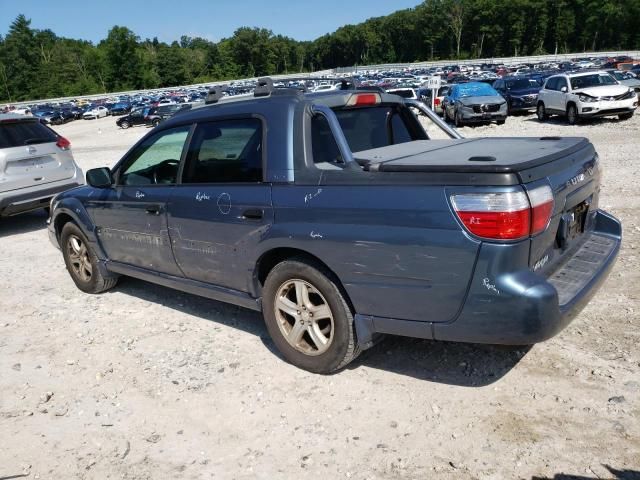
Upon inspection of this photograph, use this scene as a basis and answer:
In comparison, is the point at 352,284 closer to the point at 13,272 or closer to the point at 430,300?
the point at 430,300

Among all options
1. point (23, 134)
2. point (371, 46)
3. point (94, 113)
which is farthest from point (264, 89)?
point (371, 46)

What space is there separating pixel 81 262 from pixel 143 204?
1610mm

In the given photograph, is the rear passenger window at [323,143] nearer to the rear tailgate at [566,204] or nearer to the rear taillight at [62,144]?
the rear tailgate at [566,204]

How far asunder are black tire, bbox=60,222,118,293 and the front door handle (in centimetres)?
125

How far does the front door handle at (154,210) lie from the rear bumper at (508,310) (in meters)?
2.11

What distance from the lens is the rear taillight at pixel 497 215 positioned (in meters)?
2.81

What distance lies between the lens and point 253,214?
3799 mm

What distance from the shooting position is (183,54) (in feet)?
420

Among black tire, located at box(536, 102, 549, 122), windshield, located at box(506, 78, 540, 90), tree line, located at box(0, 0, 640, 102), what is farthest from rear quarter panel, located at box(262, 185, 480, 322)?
tree line, located at box(0, 0, 640, 102)

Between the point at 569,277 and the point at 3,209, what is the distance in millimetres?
8002

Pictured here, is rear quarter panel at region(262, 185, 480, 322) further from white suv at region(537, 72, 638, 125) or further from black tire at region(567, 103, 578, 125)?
black tire at region(567, 103, 578, 125)

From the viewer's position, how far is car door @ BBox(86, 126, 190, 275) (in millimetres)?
4578

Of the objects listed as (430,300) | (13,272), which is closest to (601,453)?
(430,300)

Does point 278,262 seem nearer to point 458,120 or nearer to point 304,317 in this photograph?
point 304,317
